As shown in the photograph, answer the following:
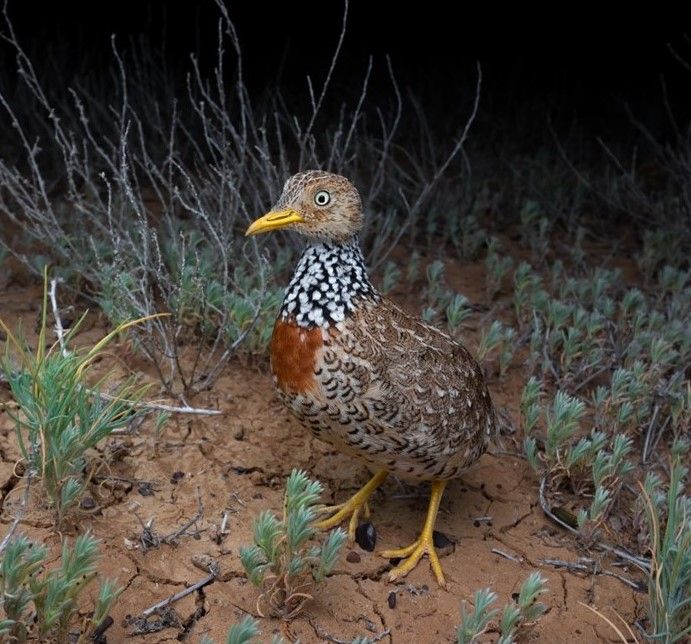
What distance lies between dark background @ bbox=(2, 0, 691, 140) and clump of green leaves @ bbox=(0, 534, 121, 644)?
5557mm

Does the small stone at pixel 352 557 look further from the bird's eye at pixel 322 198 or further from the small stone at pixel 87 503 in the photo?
the bird's eye at pixel 322 198

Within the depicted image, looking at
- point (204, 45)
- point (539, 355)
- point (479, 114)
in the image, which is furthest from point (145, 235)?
point (204, 45)

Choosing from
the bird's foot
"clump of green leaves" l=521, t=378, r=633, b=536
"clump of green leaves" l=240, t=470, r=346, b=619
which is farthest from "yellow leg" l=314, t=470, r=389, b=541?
"clump of green leaves" l=521, t=378, r=633, b=536

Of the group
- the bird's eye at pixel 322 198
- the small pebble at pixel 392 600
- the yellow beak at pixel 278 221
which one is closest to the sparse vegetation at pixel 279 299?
the small pebble at pixel 392 600

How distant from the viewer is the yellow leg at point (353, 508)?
139 inches

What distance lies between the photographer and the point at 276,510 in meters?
3.49

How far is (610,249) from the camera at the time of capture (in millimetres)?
6266

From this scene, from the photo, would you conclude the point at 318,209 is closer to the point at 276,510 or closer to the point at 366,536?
the point at 276,510

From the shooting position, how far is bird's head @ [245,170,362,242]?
311cm

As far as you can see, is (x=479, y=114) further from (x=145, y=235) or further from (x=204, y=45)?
(x=145, y=235)

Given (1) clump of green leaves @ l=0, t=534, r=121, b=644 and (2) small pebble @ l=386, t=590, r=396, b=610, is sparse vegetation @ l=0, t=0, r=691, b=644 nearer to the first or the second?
(1) clump of green leaves @ l=0, t=534, r=121, b=644

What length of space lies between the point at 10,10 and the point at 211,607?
6.54 m

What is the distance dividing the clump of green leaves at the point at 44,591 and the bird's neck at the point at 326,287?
1034 mm

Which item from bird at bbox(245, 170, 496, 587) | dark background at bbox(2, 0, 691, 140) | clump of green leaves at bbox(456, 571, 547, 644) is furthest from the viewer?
dark background at bbox(2, 0, 691, 140)
